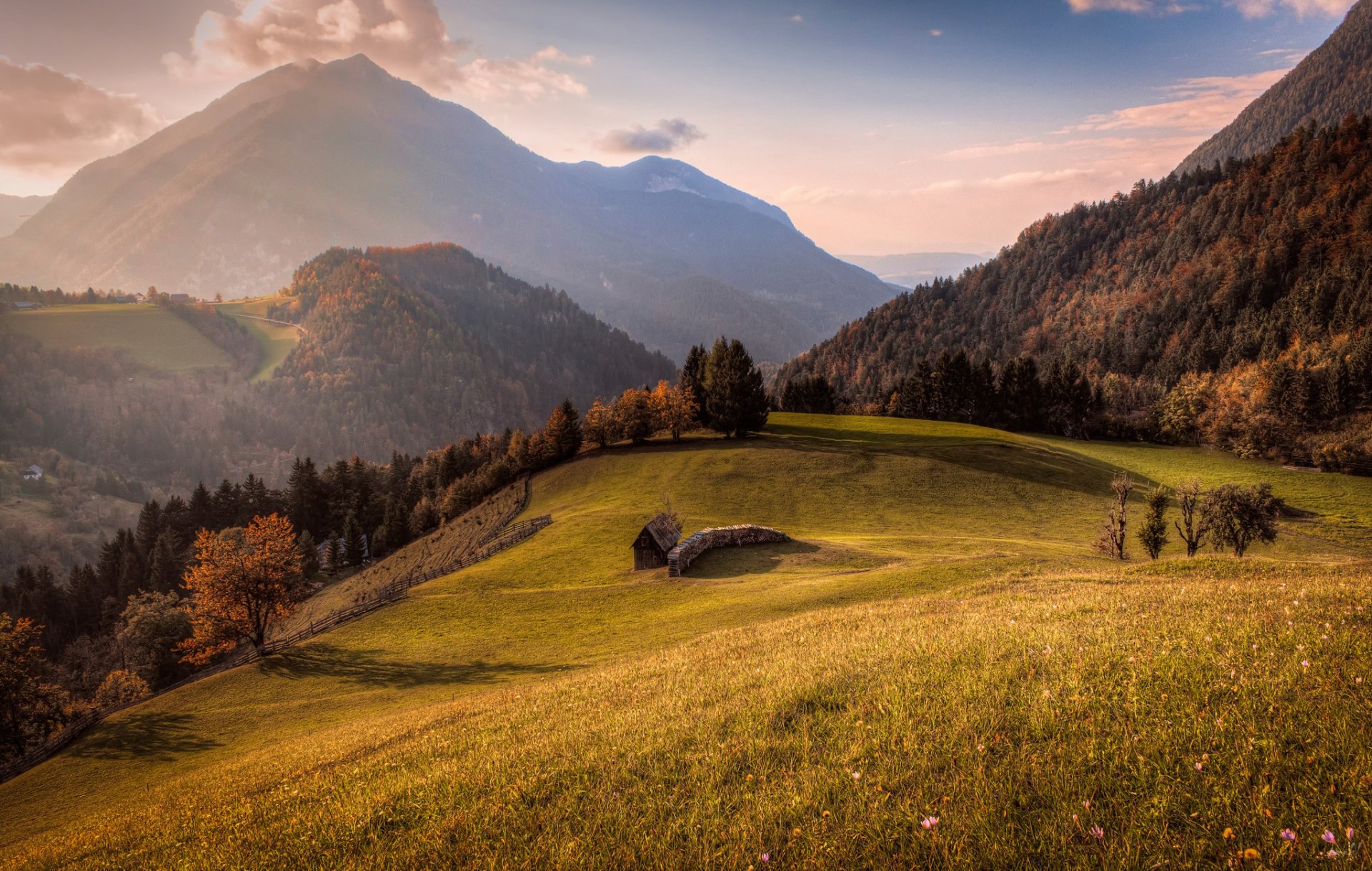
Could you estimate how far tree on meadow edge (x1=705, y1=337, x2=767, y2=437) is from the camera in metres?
95.8

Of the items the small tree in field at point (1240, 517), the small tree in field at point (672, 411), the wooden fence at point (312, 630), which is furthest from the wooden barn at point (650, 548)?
the small tree in field at point (672, 411)

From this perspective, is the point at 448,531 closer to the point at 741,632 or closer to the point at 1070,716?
the point at 741,632

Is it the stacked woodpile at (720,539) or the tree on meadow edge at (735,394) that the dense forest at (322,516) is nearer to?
the tree on meadow edge at (735,394)

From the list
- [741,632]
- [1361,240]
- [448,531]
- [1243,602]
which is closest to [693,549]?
[741,632]

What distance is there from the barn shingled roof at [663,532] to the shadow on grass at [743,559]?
10.5ft

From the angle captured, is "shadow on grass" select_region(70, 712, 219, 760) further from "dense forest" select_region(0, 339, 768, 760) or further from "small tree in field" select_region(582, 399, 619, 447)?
"small tree in field" select_region(582, 399, 619, 447)

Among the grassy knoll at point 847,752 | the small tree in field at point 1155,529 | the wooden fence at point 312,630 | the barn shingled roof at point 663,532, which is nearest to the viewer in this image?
the grassy knoll at point 847,752

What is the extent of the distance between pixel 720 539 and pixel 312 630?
109 ft

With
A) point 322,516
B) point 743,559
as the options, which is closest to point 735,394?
point 743,559

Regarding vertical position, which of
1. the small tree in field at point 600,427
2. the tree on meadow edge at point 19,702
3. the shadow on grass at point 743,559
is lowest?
the tree on meadow edge at point 19,702

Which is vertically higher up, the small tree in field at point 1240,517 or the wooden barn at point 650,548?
the small tree in field at point 1240,517

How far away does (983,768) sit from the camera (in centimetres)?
649

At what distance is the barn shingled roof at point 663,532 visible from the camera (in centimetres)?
4800

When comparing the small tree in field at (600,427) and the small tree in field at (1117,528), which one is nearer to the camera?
the small tree in field at (1117,528)
